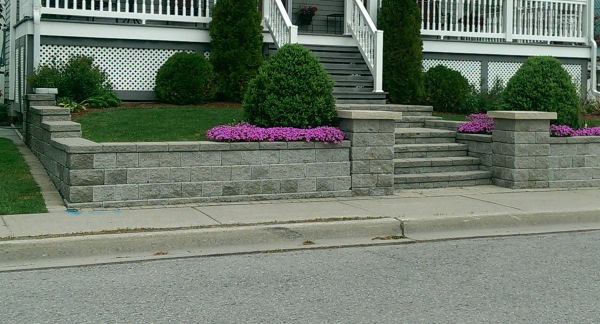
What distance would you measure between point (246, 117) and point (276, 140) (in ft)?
2.84

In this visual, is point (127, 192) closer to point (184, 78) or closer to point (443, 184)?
point (443, 184)

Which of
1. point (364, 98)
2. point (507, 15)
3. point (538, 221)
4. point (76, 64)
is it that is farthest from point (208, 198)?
point (507, 15)

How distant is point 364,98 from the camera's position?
1603 centimetres

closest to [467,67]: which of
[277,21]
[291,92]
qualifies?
[277,21]

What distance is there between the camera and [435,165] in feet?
41.4

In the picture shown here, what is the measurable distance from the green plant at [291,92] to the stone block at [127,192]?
7.23 ft

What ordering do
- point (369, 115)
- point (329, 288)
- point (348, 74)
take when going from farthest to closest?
point (348, 74)
point (369, 115)
point (329, 288)

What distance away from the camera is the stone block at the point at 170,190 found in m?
10.3

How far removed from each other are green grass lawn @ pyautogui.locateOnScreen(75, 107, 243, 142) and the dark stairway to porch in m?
2.35

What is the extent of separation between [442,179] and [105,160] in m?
5.17

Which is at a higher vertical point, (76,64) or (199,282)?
(76,64)

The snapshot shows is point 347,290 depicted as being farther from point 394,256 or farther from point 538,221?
point 538,221

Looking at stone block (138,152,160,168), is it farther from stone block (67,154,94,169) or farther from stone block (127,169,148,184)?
stone block (67,154,94,169)

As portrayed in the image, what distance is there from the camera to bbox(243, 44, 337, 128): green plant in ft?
37.2
